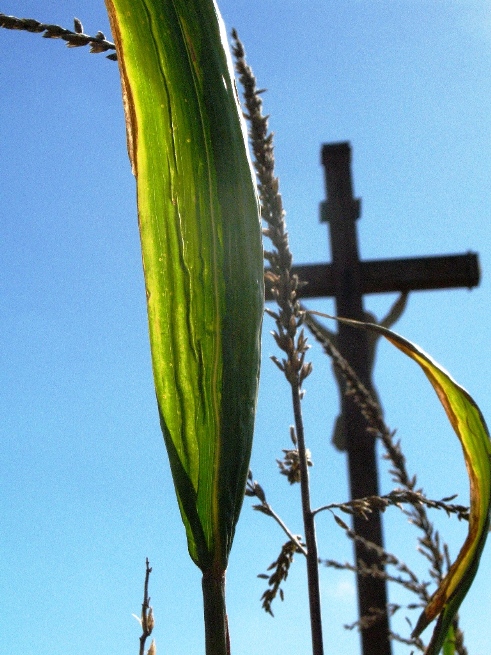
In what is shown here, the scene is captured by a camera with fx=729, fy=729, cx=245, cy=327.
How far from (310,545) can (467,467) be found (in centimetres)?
12

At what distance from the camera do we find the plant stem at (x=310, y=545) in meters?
0.45

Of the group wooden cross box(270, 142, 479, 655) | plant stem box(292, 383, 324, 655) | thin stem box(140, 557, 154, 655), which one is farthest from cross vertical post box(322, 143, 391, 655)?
thin stem box(140, 557, 154, 655)

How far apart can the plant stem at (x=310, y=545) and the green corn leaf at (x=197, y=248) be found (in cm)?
17

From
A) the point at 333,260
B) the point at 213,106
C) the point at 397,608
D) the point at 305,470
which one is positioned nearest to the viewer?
the point at 213,106

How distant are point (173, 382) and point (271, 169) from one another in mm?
294

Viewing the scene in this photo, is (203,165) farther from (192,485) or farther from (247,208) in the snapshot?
(192,485)

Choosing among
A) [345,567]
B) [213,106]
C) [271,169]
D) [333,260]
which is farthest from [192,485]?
[333,260]

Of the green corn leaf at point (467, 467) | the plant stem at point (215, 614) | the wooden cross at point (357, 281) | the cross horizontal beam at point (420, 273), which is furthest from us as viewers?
the cross horizontal beam at point (420, 273)

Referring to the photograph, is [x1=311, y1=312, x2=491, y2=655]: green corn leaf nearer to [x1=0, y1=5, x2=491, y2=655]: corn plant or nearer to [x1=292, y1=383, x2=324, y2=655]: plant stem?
[x1=292, y1=383, x2=324, y2=655]: plant stem

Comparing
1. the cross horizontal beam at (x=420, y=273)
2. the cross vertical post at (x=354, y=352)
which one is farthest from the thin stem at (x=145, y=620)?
the cross horizontal beam at (x=420, y=273)

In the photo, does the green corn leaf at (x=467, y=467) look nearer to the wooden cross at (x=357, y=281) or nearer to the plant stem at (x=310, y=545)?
the plant stem at (x=310, y=545)

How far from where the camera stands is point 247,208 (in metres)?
0.31

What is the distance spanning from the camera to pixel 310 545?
1.63 feet

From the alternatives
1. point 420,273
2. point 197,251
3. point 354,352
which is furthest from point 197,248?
point 420,273
